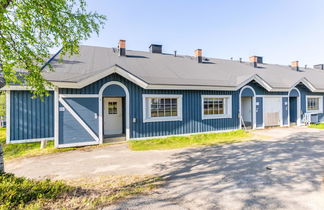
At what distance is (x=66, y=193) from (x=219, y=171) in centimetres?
392

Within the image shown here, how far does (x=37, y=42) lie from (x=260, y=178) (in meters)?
6.65

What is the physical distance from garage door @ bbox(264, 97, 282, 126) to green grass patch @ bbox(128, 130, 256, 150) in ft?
11.8

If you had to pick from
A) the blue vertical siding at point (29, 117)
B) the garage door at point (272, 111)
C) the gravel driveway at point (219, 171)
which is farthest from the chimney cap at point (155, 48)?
the gravel driveway at point (219, 171)

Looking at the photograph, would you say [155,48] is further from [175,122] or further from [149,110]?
[175,122]

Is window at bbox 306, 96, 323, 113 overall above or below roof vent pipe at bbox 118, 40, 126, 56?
below

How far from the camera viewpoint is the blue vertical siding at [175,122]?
9.09 meters

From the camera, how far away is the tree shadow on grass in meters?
3.42

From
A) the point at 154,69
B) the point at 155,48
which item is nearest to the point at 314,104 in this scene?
the point at 154,69

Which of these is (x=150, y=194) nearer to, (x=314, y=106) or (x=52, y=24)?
(x=52, y=24)

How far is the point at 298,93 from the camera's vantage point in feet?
47.3

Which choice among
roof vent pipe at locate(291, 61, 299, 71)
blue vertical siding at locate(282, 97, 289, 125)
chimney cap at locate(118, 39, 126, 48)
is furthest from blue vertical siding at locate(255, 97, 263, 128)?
roof vent pipe at locate(291, 61, 299, 71)

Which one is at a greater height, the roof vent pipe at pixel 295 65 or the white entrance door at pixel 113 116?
the roof vent pipe at pixel 295 65

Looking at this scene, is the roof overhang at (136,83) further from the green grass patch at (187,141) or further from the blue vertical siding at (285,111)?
the green grass patch at (187,141)

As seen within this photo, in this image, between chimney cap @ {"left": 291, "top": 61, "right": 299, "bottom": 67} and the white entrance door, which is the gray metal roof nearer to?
the white entrance door
